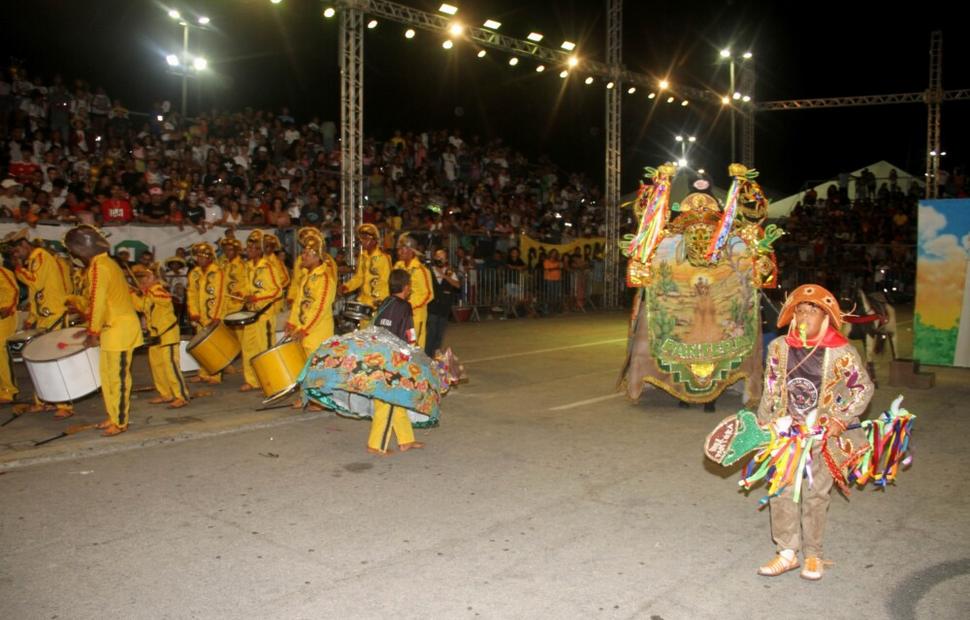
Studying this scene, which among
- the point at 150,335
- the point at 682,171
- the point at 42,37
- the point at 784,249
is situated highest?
the point at 42,37

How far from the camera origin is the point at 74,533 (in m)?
4.98

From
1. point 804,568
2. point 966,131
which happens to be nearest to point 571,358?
point 804,568

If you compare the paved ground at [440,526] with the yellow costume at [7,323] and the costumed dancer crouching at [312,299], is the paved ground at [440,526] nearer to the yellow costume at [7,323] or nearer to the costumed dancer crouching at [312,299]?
the costumed dancer crouching at [312,299]

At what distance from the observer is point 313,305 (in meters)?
8.48

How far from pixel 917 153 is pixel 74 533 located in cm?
4327

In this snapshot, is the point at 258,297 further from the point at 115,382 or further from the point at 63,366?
the point at 63,366

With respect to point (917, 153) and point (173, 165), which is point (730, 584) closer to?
point (173, 165)

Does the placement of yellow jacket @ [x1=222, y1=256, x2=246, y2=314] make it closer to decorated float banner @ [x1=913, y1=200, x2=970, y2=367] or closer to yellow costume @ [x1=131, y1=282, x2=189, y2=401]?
yellow costume @ [x1=131, y1=282, x2=189, y2=401]

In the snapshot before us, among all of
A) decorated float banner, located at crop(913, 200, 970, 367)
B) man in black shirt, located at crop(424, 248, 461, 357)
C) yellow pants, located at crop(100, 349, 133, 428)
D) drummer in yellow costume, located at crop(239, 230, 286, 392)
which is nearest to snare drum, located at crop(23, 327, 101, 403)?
yellow pants, located at crop(100, 349, 133, 428)

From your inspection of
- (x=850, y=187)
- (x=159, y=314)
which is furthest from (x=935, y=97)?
(x=159, y=314)

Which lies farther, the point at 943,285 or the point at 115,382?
the point at 943,285

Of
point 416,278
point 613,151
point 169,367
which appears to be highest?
point 613,151

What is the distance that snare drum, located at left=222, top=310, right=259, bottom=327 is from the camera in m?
9.10

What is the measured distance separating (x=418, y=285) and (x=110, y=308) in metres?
3.76
